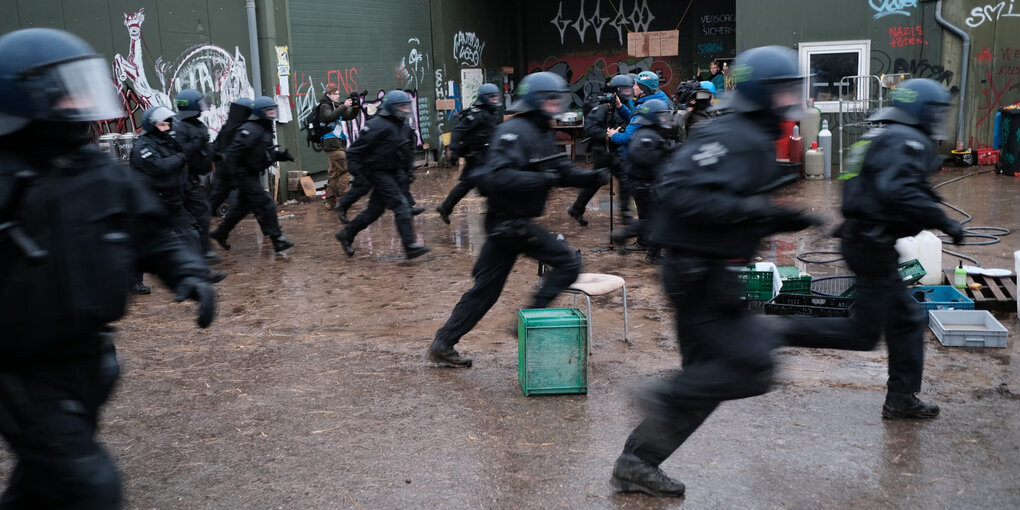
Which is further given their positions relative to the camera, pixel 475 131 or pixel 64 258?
pixel 475 131

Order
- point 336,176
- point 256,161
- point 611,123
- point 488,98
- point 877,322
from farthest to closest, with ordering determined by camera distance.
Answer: point 336,176, point 611,123, point 488,98, point 256,161, point 877,322

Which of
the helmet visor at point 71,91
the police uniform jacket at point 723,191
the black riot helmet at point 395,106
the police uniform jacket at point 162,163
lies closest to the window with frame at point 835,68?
the black riot helmet at point 395,106

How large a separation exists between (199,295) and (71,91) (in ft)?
2.86

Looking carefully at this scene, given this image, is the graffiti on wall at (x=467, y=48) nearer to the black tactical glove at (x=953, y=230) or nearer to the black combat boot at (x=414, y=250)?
the black combat boot at (x=414, y=250)

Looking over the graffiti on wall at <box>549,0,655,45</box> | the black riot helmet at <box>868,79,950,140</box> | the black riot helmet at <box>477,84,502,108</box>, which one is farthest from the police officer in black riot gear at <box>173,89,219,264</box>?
the graffiti on wall at <box>549,0,655,45</box>

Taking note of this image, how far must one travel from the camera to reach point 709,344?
384 cm

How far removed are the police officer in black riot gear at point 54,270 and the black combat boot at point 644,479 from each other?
7.50ft

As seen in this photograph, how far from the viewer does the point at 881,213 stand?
4.75 m

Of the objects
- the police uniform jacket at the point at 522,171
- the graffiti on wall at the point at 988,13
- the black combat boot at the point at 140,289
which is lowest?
the black combat boot at the point at 140,289

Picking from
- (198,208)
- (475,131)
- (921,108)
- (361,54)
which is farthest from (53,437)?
(361,54)

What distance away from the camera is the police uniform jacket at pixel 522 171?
5.71 meters

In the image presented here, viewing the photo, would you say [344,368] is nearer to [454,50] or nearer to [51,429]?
[51,429]

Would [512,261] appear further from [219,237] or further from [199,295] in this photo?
Answer: [219,237]

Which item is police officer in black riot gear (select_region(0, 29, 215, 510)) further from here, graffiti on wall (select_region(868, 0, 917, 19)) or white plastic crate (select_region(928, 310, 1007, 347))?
graffiti on wall (select_region(868, 0, 917, 19))
